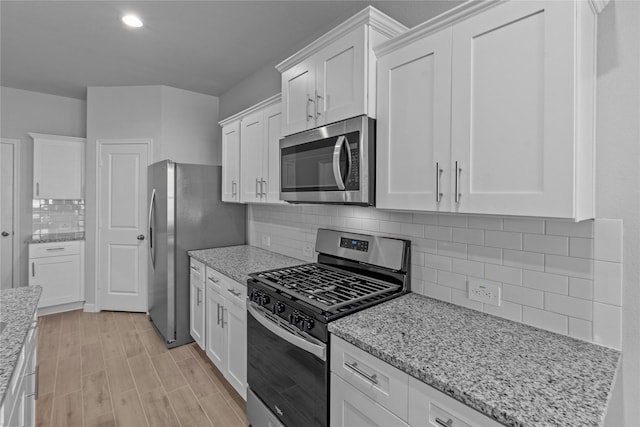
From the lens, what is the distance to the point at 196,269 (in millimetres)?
2945

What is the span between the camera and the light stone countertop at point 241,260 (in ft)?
7.61

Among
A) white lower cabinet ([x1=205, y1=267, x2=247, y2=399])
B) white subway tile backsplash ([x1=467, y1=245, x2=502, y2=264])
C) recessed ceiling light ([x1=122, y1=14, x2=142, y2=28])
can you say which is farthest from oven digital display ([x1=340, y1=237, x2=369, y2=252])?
recessed ceiling light ([x1=122, y1=14, x2=142, y2=28])

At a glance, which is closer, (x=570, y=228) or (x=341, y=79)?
(x=570, y=228)

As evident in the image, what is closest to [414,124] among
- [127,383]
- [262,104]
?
[262,104]

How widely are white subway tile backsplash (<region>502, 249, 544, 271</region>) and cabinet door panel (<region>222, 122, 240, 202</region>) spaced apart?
7.34ft

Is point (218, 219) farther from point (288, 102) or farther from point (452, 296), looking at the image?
point (452, 296)

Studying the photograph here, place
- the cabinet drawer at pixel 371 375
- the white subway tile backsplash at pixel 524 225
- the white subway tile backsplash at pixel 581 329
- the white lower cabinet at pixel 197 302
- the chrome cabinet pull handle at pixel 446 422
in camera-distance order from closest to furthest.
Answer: the chrome cabinet pull handle at pixel 446 422, the cabinet drawer at pixel 371 375, the white subway tile backsplash at pixel 581 329, the white subway tile backsplash at pixel 524 225, the white lower cabinet at pixel 197 302

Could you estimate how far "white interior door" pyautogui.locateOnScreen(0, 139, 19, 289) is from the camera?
392cm

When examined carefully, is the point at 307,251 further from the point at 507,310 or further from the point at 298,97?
the point at 507,310

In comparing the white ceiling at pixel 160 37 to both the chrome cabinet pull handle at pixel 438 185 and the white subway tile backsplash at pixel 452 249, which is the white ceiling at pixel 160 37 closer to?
the chrome cabinet pull handle at pixel 438 185

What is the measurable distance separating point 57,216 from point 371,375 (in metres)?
4.87

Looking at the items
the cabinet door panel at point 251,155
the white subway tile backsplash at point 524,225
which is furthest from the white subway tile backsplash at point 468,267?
the cabinet door panel at point 251,155

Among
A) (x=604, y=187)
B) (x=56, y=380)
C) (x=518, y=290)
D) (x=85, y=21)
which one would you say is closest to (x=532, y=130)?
(x=604, y=187)

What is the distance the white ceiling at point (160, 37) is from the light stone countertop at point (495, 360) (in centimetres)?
160
